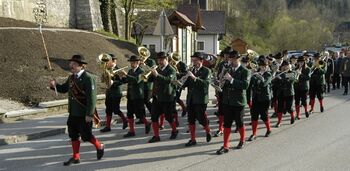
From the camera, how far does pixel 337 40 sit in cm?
9675

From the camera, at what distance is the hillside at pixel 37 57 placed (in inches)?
563

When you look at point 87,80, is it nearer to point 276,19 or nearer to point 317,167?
point 317,167

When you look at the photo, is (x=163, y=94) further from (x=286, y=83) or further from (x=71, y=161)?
(x=286, y=83)

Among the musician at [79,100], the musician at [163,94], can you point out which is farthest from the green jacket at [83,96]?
the musician at [163,94]

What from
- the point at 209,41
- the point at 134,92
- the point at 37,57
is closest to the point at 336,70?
the point at 37,57

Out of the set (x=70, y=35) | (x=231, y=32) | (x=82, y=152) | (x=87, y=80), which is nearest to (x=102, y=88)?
(x=70, y=35)

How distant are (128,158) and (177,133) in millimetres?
2443

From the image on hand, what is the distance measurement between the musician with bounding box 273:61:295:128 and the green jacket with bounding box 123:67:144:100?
374 centimetres

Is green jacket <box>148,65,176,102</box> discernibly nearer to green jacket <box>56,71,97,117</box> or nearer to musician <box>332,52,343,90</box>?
green jacket <box>56,71,97,117</box>

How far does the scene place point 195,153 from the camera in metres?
8.90

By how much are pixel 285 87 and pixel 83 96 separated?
6.35 meters

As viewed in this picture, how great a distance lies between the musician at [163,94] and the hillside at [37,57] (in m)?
5.08

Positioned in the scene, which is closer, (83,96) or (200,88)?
(83,96)

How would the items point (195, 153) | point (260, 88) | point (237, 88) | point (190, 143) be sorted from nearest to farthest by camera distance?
1. point (237, 88)
2. point (195, 153)
3. point (190, 143)
4. point (260, 88)
